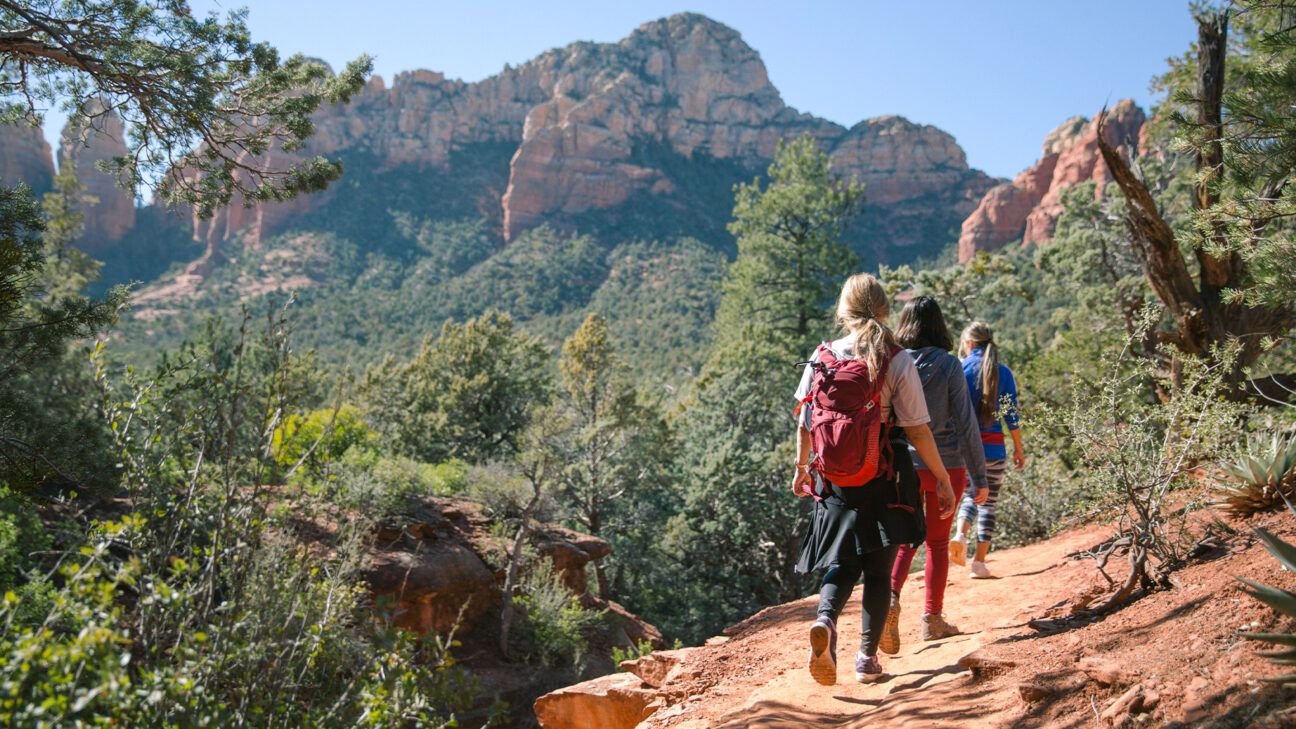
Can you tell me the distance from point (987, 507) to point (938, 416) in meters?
1.63

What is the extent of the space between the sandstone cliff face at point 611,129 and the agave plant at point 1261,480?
90.0 metres

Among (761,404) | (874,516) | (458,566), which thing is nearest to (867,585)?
(874,516)

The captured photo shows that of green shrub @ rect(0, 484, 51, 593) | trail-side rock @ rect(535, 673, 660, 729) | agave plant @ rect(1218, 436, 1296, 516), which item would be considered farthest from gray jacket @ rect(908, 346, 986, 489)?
green shrub @ rect(0, 484, 51, 593)

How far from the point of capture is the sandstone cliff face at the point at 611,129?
98688 millimetres

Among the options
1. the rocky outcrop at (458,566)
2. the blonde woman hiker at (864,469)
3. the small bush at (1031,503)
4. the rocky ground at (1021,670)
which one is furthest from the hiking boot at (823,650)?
the rocky outcrop at (458,566)

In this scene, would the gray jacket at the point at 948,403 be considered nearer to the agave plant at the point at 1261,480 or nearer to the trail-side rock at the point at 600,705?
the agave plant at the point at 1261,480

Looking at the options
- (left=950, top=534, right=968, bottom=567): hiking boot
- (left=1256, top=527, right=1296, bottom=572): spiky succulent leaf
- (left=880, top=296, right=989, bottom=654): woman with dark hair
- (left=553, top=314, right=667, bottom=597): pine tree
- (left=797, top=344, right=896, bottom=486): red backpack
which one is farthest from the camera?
(left=553, top=314, right=667, bottom=597): pine tree

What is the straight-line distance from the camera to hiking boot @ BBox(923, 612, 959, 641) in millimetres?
3994

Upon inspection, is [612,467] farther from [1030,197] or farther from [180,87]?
[1030,197]

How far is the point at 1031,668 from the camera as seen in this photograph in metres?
3.04

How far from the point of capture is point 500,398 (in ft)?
80.9

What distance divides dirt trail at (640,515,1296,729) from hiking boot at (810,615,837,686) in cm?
12

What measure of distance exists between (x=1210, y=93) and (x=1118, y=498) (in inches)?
127

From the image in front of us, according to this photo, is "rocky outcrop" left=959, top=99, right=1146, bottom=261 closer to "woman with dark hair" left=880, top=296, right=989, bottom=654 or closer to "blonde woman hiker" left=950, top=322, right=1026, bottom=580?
"blonde woman hiker" left=950, top=322, right=1026, bottom=580
